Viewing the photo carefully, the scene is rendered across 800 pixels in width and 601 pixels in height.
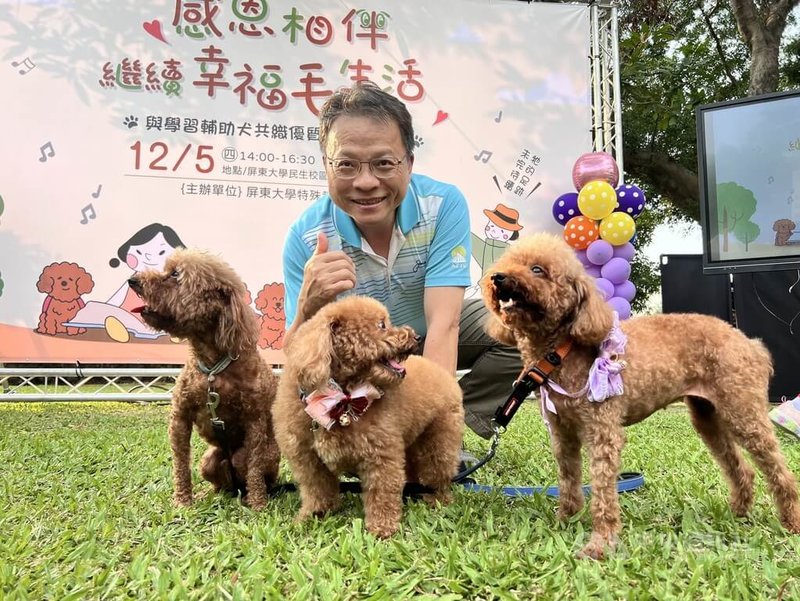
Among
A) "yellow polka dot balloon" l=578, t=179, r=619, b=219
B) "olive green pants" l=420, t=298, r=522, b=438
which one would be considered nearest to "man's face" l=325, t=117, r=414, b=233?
"olive green pants" l=420, t=298, r=522, b=438

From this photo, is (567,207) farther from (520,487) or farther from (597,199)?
(520,487)

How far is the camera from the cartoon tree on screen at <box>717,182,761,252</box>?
475 cm

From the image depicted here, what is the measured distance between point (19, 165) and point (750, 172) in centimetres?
693

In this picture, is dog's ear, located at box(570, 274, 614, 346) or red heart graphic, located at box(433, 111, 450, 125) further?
red heart graphic, located at box(433, 111, 450, 125)

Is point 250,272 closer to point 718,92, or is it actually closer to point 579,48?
point 579,48

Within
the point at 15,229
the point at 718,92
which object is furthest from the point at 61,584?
the point at 718,92

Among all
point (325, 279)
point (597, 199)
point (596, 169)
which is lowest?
point (325, 279)

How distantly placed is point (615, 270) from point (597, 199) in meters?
0.85

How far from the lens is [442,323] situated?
8.95ft

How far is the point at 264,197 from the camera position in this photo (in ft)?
20.1

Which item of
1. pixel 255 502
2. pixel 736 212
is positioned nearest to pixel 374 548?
pixel 255 502

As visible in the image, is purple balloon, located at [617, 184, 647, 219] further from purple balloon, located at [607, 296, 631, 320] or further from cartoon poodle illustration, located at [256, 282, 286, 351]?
cartoon poodle illustration, located at [256, 282, 286, 351]

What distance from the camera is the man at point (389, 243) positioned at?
2359 millimetres

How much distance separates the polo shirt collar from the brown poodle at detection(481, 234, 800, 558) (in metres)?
0.85
